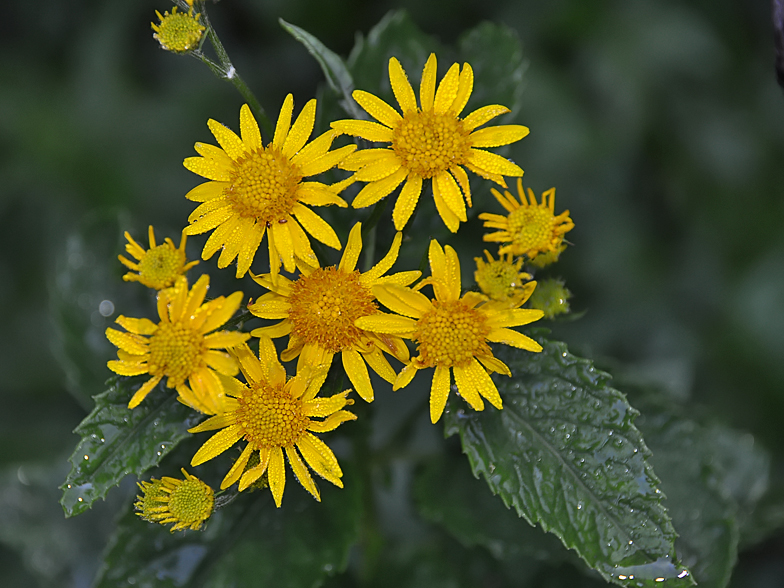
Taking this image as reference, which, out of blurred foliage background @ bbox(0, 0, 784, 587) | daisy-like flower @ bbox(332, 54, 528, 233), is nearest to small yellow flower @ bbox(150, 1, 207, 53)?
daisy-like flower @ bbox(332, 54, 528, 233)

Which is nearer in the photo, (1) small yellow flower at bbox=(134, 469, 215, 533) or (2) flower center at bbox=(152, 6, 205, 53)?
(1) small yellow flower at bbox=(134, 469, 215, 533)

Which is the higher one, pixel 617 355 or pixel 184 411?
pixel 617 355

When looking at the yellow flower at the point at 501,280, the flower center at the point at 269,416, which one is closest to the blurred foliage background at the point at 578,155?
the yellow flower at the point at 501,280

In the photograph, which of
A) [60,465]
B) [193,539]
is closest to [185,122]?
[60,465]

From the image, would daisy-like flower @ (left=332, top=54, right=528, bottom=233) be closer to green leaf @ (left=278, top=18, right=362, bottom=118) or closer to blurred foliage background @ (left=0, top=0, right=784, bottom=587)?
green leaf @ (left=278, top=18, right=362, bottom=118)

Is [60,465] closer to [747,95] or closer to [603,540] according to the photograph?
[603,540]

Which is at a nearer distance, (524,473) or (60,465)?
(524,473)

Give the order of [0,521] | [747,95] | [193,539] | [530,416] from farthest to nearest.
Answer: [747,95] < [0,521] < [193,539] < [530,416]
